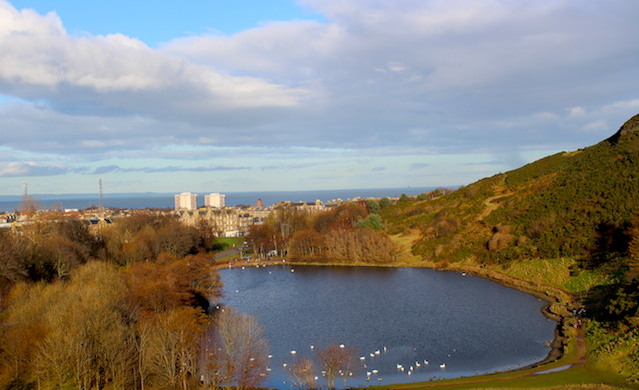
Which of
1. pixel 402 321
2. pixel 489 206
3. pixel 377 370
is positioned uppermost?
pixel 489 206

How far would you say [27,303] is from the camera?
3356 centimetres

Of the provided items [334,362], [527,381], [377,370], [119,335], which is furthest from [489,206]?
[119,335]

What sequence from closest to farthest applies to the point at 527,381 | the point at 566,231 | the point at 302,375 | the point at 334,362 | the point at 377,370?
the point at 334,362 < the point at 527,381 < the point at 302,375 < the point at 377,370 < the point at 566,231

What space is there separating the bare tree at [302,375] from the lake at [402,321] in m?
0.77

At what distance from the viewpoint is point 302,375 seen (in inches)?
1057

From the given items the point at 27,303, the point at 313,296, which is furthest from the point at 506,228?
the point at 27,303

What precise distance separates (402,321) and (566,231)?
29028 millimetres

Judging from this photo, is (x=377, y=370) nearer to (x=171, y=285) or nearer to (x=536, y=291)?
(x=171, y=285)

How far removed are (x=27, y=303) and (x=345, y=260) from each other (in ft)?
159

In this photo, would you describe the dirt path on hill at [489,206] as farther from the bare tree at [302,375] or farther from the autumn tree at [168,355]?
the autumn tree at [168,355]

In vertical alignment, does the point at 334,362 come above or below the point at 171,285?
below

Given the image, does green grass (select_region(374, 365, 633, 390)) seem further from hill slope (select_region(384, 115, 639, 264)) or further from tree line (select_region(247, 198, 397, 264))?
tree line (select_region(247, 198, 397, 264))

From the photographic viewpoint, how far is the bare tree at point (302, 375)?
25.1 metres

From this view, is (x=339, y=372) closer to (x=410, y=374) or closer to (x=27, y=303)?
(x=410, y=374)
